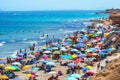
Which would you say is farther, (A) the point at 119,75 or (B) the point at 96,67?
(B) the point at 96,67

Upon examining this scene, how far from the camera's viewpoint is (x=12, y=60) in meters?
31.4

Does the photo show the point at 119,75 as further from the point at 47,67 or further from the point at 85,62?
the point at 85,62

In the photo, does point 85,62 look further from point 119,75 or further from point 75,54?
point 119,75

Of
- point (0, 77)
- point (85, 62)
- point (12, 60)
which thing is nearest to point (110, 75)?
point (0, 77)

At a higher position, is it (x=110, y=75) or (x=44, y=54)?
(x=110, y=75)

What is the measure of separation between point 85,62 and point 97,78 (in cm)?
1907

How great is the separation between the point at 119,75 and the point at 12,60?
917 inches

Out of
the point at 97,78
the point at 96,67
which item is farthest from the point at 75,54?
the point at 97,78

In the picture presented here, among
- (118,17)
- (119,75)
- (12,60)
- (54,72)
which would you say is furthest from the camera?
→ (118,17)

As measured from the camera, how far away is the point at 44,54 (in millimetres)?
34031

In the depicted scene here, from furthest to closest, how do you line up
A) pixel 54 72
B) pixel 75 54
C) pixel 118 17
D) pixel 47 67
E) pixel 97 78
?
pixel 118 17, pixel 75 54, pixel 47 67, pixel 54 72, pixel 97 78

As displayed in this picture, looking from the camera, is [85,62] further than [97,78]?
Yes

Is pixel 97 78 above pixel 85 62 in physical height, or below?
above

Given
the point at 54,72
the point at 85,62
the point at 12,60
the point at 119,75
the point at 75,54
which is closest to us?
the point at 119,75
